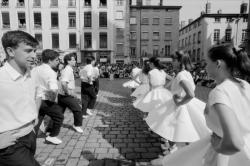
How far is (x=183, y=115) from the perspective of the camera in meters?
3.31

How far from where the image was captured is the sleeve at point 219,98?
1.38 m

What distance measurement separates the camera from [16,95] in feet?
6.45

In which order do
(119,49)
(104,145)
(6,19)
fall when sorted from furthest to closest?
1. (119,49)
2. (6,19)
3. (104,145)

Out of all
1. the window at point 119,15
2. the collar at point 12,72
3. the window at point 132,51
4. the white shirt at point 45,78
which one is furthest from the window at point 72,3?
the collar at point 12,72

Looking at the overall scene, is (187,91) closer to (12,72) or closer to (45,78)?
(12,72)

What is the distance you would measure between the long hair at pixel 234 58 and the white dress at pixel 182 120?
5.46ft

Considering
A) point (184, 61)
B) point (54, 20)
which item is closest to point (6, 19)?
point (54, 20)

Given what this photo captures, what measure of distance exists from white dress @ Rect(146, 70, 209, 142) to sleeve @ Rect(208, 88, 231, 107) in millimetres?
1800

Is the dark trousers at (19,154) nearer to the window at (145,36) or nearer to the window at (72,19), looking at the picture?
the window at (72,19)

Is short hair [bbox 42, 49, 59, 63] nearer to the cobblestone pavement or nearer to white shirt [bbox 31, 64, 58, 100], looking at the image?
white shirt [bbox 31, 64, 58, 100]

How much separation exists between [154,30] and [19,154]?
43.9 meters

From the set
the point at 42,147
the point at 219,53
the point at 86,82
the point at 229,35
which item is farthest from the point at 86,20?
the point at 219,53

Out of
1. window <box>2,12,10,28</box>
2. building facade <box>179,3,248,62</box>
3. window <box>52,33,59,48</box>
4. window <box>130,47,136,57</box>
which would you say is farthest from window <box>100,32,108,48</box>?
building facade <box>179,3,248,62</box>

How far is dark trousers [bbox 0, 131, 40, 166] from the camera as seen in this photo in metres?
1.94
